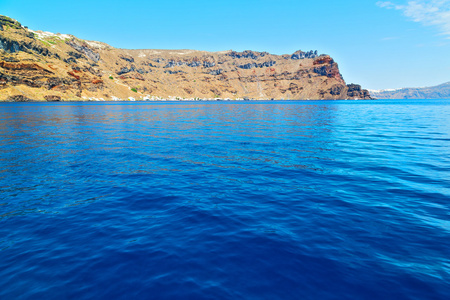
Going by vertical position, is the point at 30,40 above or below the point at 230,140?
above

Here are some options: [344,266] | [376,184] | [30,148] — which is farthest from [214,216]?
[30,148]

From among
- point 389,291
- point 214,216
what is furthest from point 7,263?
point 389,291

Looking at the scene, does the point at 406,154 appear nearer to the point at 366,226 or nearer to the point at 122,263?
the point at 366,226

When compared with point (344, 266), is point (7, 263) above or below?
below

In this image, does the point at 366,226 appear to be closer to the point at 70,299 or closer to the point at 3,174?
the point at 70,299

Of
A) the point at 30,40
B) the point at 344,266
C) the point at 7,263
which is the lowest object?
the point at 7,263

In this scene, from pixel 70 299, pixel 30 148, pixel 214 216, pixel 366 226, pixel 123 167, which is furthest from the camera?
pixel 30 148

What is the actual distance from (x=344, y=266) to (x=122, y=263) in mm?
7183

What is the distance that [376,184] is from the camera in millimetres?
15109

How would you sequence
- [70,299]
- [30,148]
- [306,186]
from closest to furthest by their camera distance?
1. [70,299]
2. [306,186]
3. [30,148]

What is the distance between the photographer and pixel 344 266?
7520 millimetres

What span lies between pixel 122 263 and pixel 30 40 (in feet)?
856

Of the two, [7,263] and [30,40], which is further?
[30,40]

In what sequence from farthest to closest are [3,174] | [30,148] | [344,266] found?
[30,148] < [3,174] < [344,266]
